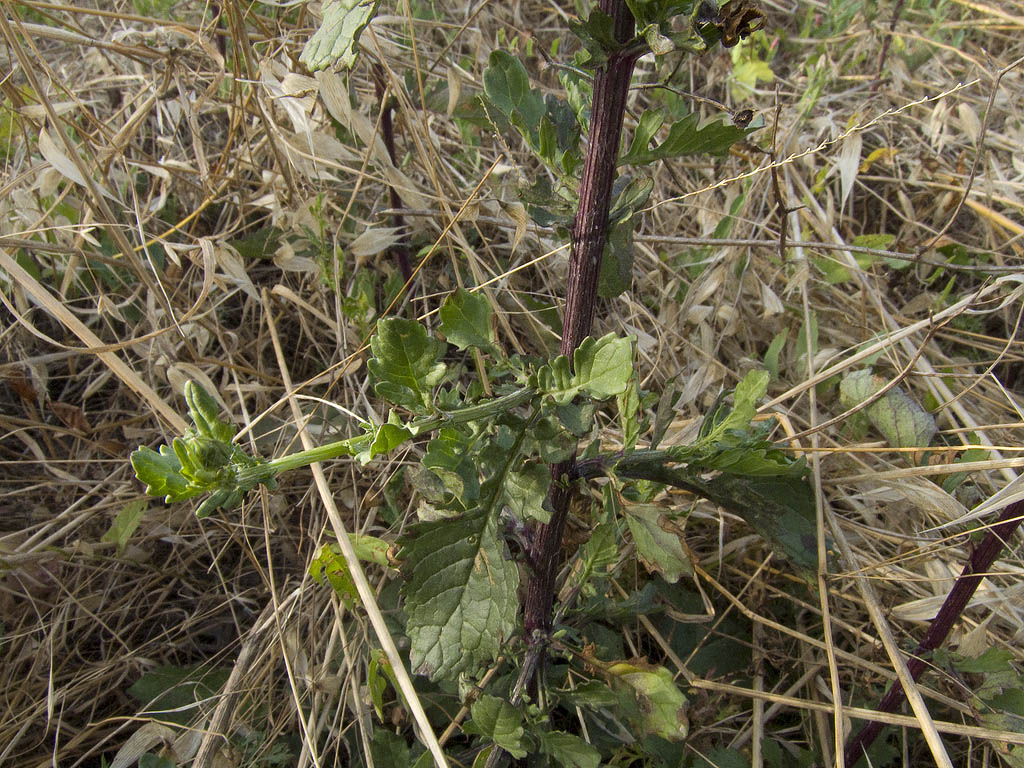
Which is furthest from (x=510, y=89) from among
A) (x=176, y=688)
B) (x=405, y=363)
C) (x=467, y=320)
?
(x=176, y=688)

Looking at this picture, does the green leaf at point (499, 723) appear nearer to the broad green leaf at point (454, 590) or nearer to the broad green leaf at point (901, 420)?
the broad green leaf at point (454, 590)

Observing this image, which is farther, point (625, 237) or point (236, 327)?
point (236, 327)

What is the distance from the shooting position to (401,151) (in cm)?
218

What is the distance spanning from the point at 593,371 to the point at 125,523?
4.43 ft

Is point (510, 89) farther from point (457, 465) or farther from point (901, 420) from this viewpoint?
point (901, 420)

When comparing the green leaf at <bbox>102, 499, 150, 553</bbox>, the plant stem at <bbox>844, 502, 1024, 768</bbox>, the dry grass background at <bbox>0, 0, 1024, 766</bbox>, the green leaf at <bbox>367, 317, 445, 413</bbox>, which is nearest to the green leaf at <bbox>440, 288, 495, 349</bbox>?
the green leaf at <bbox>367, 317, 445, 413</bbox>

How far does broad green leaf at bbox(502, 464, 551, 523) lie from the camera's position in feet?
3.52

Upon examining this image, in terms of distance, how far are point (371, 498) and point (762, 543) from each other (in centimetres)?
95

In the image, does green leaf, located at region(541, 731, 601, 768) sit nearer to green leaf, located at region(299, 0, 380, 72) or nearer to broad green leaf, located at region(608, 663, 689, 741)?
broad green leaf, located at region(608, 663, 689, 741)

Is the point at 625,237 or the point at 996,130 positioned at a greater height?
the point at 625,237

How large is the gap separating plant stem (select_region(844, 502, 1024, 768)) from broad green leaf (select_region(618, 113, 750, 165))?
2.62 ft

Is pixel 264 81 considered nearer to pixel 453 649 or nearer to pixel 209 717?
pixel 453 649

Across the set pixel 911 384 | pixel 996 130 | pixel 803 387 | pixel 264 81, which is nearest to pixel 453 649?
pixel 803 387

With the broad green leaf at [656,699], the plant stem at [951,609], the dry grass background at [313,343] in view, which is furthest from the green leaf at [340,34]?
the plant stem at [951,609]
